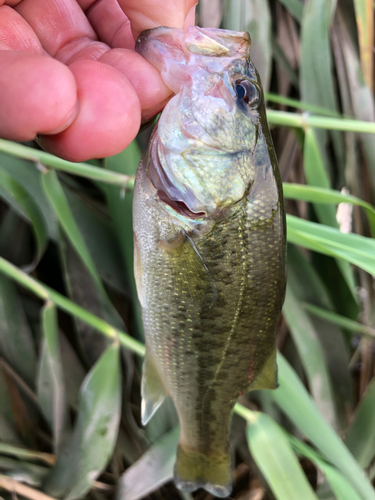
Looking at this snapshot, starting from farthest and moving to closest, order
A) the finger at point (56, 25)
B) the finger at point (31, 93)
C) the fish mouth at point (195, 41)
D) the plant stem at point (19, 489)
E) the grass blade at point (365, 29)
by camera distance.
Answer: the grass blade at point (365, 29), the plant stem at point (19, 489), the finger at point (56, 25), the fish mouth at point (195, 41), the finger at point (31, 93)

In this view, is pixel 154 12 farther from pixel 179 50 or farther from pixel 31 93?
pixel 31 93

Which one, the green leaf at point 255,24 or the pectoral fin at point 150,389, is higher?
the green leaf at point 255,24

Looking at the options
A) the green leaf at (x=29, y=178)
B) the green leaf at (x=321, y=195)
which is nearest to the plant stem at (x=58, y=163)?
the green leaf at (x=29, y=178)

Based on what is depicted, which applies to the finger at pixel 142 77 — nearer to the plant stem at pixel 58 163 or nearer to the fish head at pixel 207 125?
the fish head at pixel 207 125

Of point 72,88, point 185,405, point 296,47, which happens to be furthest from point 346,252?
point 296,47

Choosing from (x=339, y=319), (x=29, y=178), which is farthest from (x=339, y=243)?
(x=29, y=178)

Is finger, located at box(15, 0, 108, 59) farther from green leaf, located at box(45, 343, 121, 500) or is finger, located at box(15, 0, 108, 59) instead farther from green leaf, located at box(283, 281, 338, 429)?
green leaf, located at box(283, 281, 338, 429)

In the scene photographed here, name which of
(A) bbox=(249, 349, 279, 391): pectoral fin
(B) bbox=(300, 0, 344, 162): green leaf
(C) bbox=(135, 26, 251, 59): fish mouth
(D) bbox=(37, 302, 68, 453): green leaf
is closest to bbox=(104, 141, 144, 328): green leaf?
(D) bbox=(37, 302, 68, 453): green leaf
